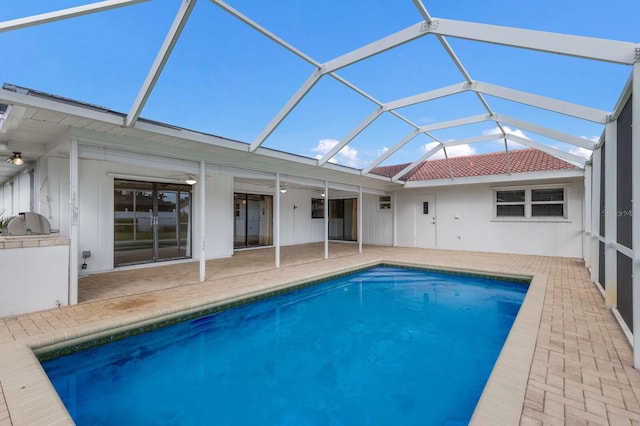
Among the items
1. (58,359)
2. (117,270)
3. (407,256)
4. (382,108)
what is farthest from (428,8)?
(117,270)

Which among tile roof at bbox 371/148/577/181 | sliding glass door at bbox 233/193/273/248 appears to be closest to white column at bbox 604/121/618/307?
tile roof at bbox 371/148/577/181

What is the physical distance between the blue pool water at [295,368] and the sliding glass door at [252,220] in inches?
232

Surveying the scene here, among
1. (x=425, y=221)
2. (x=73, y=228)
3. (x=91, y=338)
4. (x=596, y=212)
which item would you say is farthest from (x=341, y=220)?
(x=91, y=338)

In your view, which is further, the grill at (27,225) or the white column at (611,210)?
the grill at (27,225)

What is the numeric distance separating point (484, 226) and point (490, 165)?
2.14 m

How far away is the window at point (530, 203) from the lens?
936 centimetres

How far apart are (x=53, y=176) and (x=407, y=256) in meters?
8.95

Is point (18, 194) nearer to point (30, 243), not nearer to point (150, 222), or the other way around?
point (150, 222)

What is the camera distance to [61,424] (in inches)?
75.6

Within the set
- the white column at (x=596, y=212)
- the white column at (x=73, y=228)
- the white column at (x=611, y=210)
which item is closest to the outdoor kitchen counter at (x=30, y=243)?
the white column at (x=73, y=228)

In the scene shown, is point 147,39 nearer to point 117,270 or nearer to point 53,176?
point 53,176

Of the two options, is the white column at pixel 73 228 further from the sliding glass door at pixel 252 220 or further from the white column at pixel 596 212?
the white column at pixel 596 212

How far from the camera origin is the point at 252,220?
11.3 metres

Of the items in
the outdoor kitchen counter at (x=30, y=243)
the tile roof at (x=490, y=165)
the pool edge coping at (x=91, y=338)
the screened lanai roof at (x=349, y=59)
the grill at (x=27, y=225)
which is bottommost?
the pool edge coping at (x=91, y=338)
